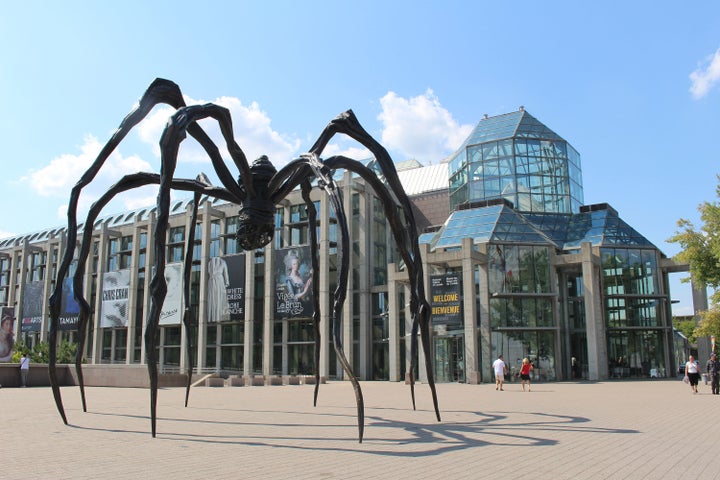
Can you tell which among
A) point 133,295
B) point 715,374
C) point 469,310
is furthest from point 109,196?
point 133,295

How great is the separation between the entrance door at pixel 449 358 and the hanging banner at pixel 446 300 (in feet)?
8.06

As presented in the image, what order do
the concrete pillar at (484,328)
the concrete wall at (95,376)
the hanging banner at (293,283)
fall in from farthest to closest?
A: the hanging banner at (293,283)
the concrete pillar at (484,328)
the concrete wall at (95,376)

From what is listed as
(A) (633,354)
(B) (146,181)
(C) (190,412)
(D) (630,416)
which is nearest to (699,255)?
(A) (633,354)

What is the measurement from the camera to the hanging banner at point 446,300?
32.5 meters

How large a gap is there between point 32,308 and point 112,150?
64871 millimetres

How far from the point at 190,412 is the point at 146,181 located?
5.35m

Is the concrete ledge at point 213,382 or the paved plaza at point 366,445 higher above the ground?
the paved plaza at point 366,445

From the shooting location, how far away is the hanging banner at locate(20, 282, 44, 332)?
63.9 meters

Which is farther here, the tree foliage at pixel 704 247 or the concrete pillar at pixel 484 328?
the concrete pillar at pixel 484 328

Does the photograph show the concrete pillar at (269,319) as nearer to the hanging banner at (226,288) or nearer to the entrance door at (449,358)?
the hanging banner at (226,288)

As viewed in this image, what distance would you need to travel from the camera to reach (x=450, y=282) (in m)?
33.0

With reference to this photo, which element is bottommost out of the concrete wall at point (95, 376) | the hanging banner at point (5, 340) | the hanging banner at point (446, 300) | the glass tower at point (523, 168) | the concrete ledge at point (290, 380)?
the concrete ledge at point (290, 380)

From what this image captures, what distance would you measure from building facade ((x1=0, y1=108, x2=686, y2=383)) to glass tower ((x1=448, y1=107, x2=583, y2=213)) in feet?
0.33

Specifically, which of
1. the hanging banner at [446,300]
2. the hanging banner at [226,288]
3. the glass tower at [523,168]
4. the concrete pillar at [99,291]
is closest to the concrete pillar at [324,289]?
the hanging banner at [226,288]
